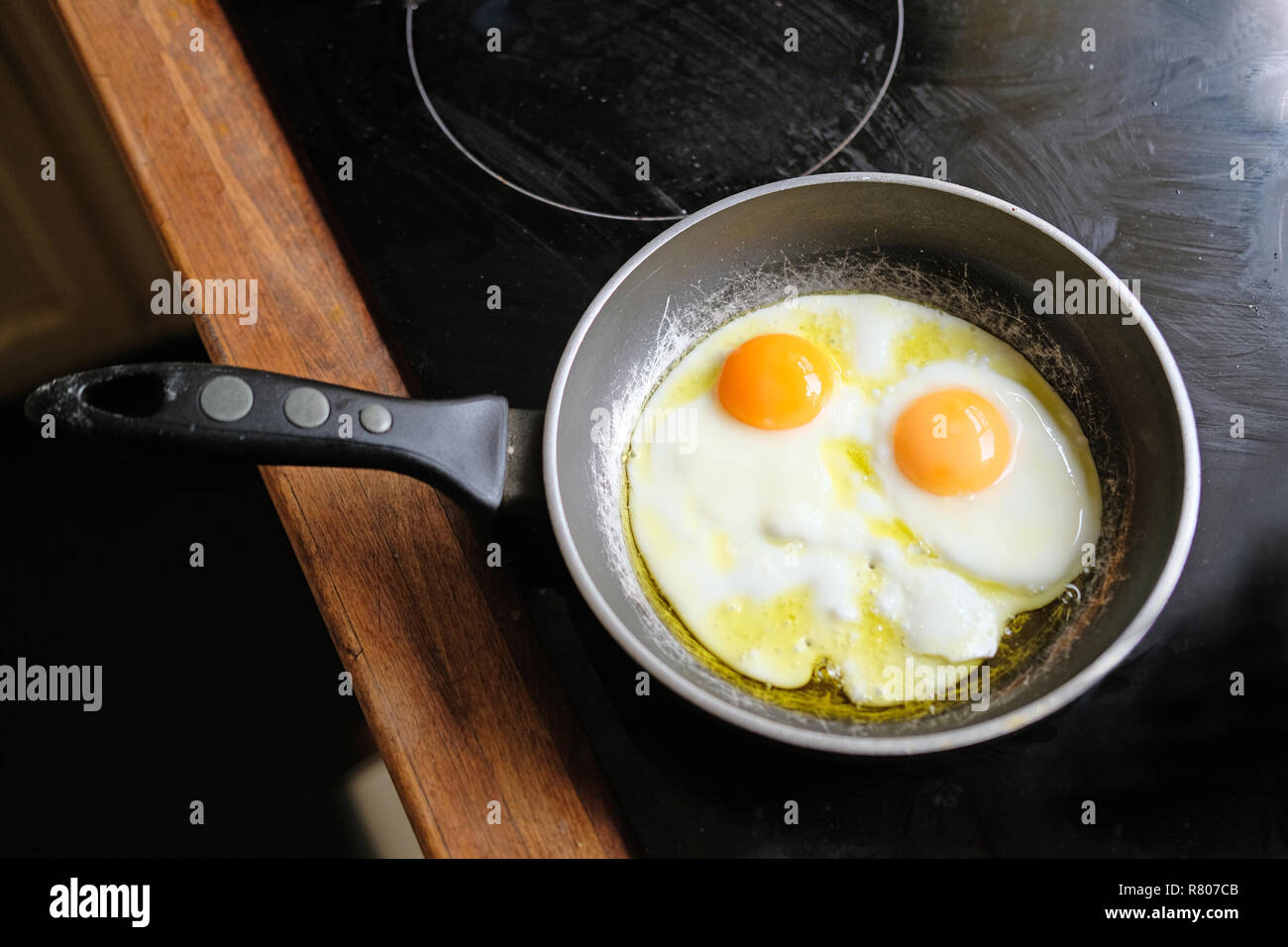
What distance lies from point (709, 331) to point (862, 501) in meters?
0.33

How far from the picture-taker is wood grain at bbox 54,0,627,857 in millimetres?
1229

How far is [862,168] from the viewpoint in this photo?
1495 millimetres

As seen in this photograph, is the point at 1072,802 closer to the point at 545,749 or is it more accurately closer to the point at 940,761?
the point at 940,761

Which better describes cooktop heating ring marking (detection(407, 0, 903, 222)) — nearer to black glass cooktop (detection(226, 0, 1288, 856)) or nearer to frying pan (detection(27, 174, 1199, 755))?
black glass cooktop (detection(226, 0, 1288, 856))

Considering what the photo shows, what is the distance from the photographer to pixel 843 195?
1262 millimetres

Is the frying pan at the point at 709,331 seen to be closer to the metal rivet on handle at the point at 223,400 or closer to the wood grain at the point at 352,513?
the metal rivet on handle at the point at 223,400

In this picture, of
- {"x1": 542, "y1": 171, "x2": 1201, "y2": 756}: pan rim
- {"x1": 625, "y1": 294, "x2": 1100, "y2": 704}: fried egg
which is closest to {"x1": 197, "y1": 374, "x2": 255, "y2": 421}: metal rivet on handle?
{"x1": 542, "y1": 171, "x2": 1201, "y2": 756}: pan rim

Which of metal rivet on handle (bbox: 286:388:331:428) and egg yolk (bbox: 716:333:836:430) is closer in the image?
metal rivet on handle (bbox: 286:388:331:428)

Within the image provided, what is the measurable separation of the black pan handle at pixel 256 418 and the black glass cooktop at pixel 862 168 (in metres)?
0.29

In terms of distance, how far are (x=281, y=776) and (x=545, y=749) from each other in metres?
1.03

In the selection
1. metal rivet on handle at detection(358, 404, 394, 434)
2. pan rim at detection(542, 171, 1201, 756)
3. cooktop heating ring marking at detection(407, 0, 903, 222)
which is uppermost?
cooktop heating ring marking at detection(407, 0, 903, 222)

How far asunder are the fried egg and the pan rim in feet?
0.51

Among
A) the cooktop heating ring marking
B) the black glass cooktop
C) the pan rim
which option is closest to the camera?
the pan rim

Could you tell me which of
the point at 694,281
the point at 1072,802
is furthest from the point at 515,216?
the point at 1072,802
